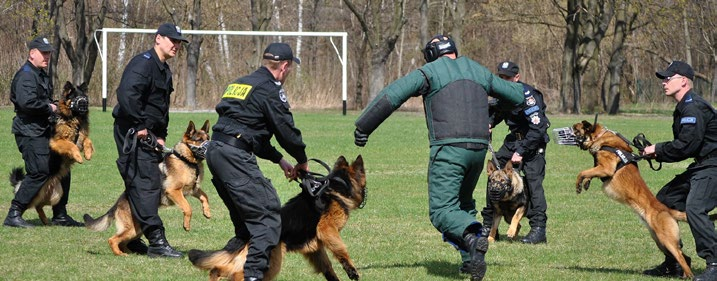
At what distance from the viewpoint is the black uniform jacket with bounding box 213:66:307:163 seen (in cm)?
609

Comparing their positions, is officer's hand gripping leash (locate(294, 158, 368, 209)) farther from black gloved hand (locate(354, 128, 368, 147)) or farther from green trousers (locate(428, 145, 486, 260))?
green trousers (locate(428, 145, 486, 260))

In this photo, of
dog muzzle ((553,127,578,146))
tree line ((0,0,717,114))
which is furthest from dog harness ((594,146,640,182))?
tree line ((0,0,717,114))

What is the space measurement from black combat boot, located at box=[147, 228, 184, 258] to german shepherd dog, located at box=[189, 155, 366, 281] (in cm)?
188

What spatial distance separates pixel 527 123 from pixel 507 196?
2.54 ft

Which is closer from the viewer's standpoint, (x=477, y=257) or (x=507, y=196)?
(x=477, y=257)

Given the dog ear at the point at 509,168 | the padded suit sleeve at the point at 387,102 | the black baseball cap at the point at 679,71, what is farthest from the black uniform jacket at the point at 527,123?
the padded suit sleeve at the point at 387,102

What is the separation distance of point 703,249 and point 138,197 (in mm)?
4709

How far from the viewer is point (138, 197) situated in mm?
8062

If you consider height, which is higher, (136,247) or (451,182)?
(451,182)

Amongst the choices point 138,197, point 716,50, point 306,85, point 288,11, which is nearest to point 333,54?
point 306,85

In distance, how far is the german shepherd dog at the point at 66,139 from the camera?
9766 mm

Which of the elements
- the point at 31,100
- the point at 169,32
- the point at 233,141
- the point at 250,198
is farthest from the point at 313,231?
the point at 31,100

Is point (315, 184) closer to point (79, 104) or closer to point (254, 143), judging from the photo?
point (254, 143)

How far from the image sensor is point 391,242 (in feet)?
30.7
